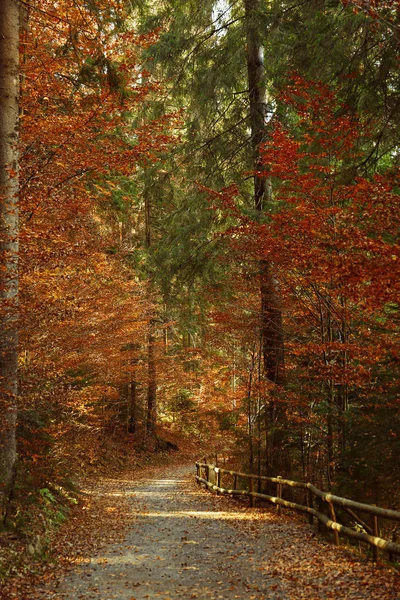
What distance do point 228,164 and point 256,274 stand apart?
4037mm

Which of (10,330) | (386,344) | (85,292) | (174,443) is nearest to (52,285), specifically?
(85,292)

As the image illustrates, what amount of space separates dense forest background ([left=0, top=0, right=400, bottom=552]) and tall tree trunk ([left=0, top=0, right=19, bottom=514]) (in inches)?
1.4

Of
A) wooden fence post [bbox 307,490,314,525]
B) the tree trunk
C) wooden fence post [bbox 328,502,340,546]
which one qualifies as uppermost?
the tree trunk

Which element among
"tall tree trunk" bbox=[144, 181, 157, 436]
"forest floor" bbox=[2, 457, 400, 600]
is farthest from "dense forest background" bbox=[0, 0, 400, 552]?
"tall tree trunk" bbox=[144, 181, 157, 436]

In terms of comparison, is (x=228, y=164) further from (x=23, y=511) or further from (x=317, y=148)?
(x=23, y=511)

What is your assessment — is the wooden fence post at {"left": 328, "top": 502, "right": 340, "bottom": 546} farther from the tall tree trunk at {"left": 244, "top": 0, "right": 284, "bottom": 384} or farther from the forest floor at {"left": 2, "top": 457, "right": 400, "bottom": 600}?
the tall tree trunk at {"left": 244, "top": 0, "right": 284, "bottom": 384}

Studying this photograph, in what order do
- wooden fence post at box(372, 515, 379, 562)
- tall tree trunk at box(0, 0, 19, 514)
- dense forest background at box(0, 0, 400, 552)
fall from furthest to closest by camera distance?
dense forest background at box(0, 0, 400, 552)
tall tree trunk at box(0, 0, 19, 514)
wooden fence post at box(372, 515, 379, 562)

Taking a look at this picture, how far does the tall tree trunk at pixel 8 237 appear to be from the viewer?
7.78m

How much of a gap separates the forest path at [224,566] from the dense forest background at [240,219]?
1484 mm

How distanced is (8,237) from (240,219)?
5512mm

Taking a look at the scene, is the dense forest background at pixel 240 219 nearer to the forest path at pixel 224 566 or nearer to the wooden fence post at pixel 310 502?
the wooden fence post at pixel 310 502

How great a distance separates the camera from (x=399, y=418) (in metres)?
8.01

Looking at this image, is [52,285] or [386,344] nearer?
[386,344]

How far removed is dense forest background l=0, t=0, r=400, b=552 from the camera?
27.1 ft
